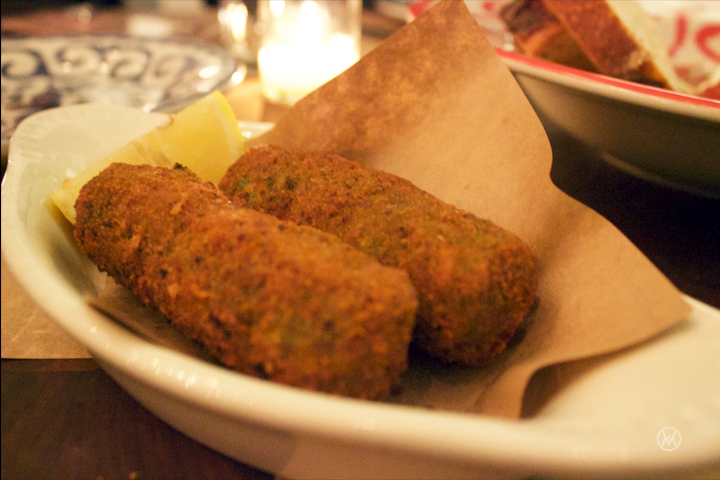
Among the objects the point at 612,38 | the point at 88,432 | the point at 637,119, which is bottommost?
the point at 88,432

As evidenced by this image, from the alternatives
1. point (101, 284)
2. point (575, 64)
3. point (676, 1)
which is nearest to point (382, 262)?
point (101, 284)

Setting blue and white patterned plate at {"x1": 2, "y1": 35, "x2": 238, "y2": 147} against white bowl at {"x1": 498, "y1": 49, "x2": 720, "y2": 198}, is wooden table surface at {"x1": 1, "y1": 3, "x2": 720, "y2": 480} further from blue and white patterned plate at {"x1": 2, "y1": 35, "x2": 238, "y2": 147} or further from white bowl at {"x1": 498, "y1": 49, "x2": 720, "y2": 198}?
blue and white patterned plate at {"x1": 2, "y1": 35, "x2": 238, "y2": 147}

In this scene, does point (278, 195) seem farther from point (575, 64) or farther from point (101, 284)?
point (575, 64)

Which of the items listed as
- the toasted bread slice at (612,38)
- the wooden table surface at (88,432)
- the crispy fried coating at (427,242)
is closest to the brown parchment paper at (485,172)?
the crispy fried coating at (427,242)

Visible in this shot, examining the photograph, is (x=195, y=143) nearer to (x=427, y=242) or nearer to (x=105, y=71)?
(x=427, y=242)

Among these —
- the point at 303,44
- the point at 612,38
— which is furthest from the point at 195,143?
the point at 303,44
